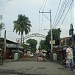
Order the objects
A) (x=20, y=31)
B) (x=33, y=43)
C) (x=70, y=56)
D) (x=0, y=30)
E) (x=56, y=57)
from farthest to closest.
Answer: (x=33, y=43)
(x=20, y=31)
(x=0, y=30)
(x=56, y=57)
(x=70, y=56)

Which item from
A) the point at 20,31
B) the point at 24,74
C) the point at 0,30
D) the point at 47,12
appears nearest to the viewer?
the point at 24,74

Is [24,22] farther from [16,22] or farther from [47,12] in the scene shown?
[47,12]

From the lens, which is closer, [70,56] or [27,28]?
[70,56]

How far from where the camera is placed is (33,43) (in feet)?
576

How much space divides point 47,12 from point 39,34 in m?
38.4

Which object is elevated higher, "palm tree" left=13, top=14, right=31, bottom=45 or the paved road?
"palm tree" left=13, top=14, right=31, bottom=45

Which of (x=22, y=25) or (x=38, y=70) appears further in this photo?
(x=22, y=25)

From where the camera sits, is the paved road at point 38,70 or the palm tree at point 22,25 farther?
the palm tree at point 22,25

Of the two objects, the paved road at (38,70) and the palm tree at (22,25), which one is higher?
the palm tree at (22,25)

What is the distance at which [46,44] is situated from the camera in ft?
324

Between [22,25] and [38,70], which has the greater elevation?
[22,25]

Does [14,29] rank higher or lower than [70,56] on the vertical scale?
higher

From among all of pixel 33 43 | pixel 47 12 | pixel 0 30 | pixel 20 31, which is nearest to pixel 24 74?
pixel 47 12

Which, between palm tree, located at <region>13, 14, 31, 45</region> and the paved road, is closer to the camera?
the paved road
